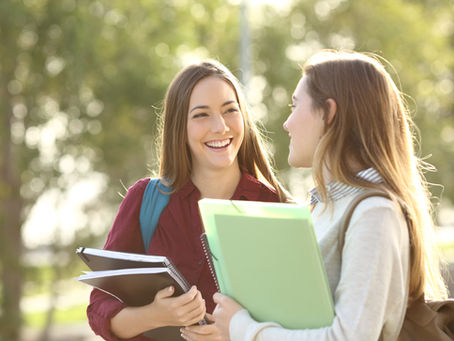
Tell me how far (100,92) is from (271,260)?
48.6 feet

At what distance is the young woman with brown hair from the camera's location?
279 cm

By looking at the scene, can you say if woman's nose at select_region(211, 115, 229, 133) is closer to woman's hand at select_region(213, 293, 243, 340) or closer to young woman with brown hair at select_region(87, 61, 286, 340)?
young woman with brown hair at select_region(87, 61, 286, 340)

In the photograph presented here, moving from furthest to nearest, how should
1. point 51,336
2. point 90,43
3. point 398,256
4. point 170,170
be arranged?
point 51,336 < point 90,43 < point 170,170 < point 398,256

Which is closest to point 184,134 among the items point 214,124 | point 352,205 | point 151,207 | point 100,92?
point 214,124

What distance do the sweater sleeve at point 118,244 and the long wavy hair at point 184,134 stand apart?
0.14 metres

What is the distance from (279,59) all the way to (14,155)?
6988mm

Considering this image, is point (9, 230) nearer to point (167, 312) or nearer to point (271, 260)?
point (167, 312)

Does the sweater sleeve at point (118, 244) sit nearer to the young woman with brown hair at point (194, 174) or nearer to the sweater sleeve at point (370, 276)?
the young woman with brown hair at point (194, 174)

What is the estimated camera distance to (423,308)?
191 centimetres

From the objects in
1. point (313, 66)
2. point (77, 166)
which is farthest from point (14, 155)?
point (313, 66)

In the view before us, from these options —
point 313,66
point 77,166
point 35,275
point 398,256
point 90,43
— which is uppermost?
point 90,43

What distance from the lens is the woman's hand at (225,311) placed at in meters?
1.99

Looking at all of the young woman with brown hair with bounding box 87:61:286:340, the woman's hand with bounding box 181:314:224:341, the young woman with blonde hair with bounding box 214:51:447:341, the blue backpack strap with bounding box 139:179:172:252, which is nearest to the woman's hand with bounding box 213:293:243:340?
the young woman with blonde hair with bounding box 214:51:447:341

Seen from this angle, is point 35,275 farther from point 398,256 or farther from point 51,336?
point 398,256
